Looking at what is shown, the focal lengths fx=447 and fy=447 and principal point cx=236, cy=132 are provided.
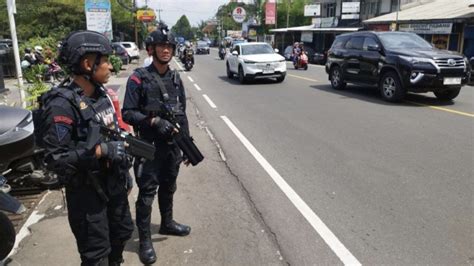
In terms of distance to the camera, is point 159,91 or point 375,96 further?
point 375,96

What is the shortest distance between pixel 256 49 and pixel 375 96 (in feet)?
21.3

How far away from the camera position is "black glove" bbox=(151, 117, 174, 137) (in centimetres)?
336

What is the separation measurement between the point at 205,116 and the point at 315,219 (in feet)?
20.7

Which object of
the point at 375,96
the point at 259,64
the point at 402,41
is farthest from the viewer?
the point at 259,64

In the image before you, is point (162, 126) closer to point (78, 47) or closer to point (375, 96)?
point (78, 47)

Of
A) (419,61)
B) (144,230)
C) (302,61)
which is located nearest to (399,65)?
(419,61)

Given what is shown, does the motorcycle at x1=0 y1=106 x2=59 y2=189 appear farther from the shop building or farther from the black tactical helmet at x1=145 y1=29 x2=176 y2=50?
the shop building

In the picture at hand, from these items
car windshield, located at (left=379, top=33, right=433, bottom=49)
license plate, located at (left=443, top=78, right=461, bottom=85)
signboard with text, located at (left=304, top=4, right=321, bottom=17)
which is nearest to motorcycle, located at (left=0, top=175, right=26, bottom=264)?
license plate, located at (left=443, top=78, right=461, bottom=85)

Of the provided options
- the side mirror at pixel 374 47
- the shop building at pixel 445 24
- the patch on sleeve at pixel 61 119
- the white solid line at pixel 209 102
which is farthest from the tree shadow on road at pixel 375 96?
the shop building at pixel 445 24

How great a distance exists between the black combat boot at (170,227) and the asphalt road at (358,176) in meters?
0.80

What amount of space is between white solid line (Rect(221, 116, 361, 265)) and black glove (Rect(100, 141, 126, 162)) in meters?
1.99

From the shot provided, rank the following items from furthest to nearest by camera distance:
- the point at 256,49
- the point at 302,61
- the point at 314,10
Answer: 1. the point at 314,10
2. the point at 302,61
3. the point at 256,49

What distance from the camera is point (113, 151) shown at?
2396mm

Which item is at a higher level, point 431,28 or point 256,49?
point 431,28
